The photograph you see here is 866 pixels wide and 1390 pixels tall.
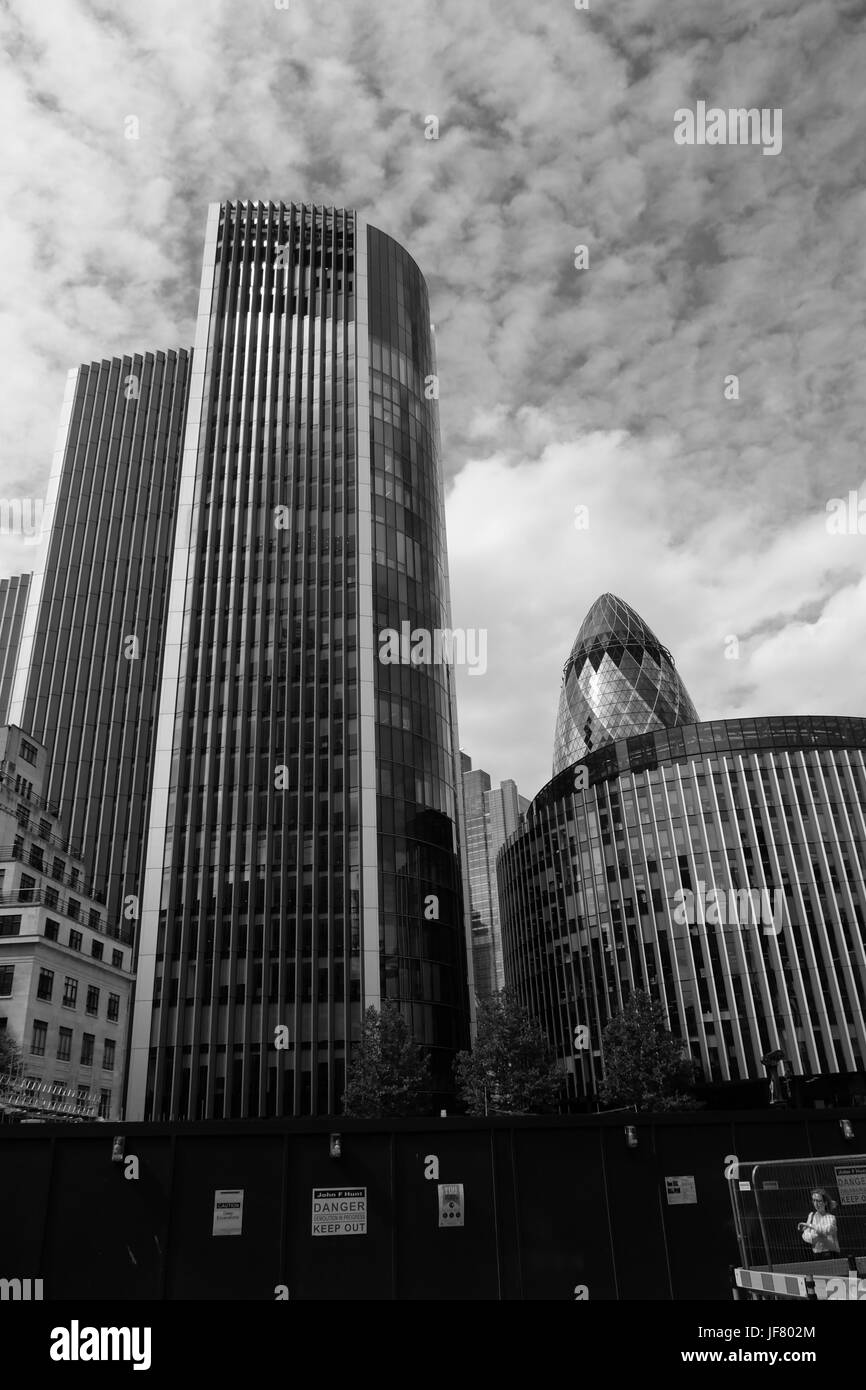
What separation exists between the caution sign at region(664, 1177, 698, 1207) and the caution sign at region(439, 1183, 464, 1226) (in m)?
3.95

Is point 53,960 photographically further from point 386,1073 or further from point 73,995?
point 386,1073

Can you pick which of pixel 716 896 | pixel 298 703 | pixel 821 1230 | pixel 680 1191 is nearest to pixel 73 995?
pixel 298 703

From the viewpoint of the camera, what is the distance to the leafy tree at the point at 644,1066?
6062 centimetres

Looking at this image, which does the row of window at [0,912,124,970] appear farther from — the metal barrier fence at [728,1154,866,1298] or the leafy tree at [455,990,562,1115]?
the metal barrier fence at [728,1154,866,1298]

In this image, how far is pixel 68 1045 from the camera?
63312mm

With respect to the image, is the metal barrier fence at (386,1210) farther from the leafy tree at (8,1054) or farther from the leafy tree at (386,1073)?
the leafy tree at (386,1073)

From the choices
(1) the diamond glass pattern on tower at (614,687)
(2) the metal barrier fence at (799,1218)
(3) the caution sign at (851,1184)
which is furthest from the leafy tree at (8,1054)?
(1) the diamond glass pattern on tower at (614,687)

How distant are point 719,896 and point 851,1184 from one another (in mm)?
84377

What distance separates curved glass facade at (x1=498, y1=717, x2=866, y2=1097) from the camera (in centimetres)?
8981

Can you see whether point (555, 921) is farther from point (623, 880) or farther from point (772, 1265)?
point (772, 1265)

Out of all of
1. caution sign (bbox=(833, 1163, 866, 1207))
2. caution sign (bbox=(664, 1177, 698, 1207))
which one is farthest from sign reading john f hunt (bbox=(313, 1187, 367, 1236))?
caution sign (bbox=(833, 1163, 866, 1207))

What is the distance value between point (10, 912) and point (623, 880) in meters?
64.1

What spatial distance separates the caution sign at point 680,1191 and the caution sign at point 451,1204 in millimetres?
3950
